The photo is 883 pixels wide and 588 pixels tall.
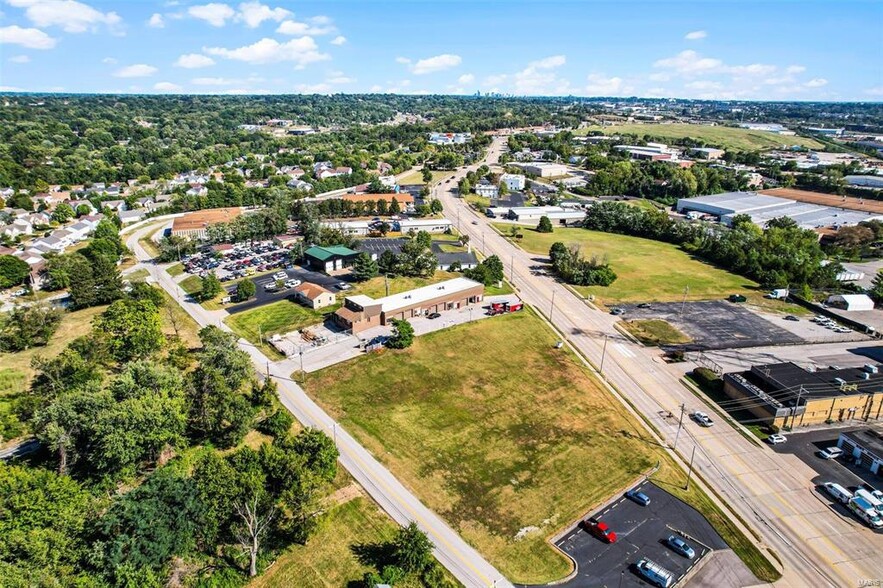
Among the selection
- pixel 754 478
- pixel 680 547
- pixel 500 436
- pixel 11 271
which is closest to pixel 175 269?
pixel 11 271

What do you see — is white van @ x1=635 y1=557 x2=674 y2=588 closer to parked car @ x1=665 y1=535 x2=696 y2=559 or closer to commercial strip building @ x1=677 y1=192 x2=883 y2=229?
parked car @ x1=665 y1=535 x2=696 y2=559

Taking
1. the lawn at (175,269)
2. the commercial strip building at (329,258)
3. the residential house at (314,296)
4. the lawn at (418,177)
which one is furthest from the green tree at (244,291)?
the lawn at (418,177)

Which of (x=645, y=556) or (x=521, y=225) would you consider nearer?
(x=645, y=556)

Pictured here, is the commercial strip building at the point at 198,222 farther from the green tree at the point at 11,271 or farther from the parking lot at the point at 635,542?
the parking lot at the point at 635,542

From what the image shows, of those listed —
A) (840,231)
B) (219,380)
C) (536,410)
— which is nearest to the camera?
(219,380)

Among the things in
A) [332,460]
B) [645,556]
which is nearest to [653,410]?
[645,556]

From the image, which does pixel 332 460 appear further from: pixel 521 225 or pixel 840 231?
pixel 840 231

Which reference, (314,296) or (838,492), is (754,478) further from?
(314,296)
